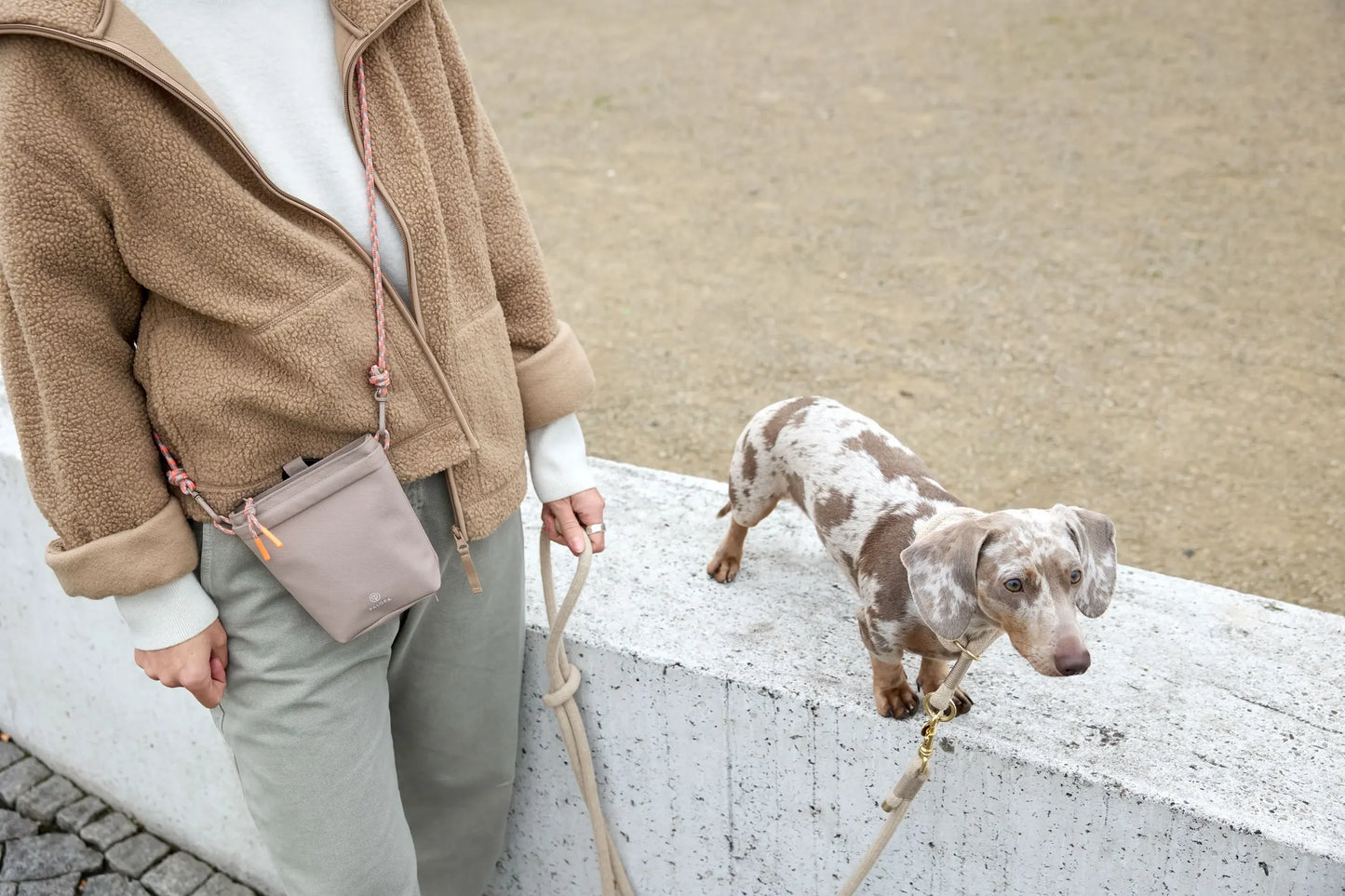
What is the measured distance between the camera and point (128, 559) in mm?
1595

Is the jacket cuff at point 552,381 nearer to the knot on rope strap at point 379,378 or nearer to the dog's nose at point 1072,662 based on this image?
the knot on rope strap at point 379,378

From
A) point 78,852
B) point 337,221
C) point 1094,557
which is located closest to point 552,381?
point 337,221

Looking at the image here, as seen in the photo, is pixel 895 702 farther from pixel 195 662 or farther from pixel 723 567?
pixel 195 662

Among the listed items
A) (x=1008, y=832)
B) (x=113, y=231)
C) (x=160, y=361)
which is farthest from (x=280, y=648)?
(x=1008, y=832)

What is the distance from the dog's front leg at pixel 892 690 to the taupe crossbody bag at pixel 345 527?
2.76 ft

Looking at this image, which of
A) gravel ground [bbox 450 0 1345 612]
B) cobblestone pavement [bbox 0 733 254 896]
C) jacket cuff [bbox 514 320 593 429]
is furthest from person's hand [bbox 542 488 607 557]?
cobblestone pavement [bbox 0 733 254 896]

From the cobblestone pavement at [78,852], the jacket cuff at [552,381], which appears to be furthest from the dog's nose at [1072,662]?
the cobblestone pavement at [78,852]

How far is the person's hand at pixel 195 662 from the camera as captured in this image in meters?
1.66

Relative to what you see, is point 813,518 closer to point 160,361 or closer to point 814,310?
point 160,361

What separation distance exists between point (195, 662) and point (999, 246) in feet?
17.3

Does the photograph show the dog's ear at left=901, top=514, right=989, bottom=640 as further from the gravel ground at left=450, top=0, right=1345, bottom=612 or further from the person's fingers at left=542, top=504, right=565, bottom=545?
the gravel ground at left=450, top=0, right=1345, bottom=612

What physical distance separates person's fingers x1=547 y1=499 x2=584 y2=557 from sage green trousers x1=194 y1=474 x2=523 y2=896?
9 centimetres

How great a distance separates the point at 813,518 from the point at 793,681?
327 millimetres

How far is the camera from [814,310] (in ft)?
18.6
